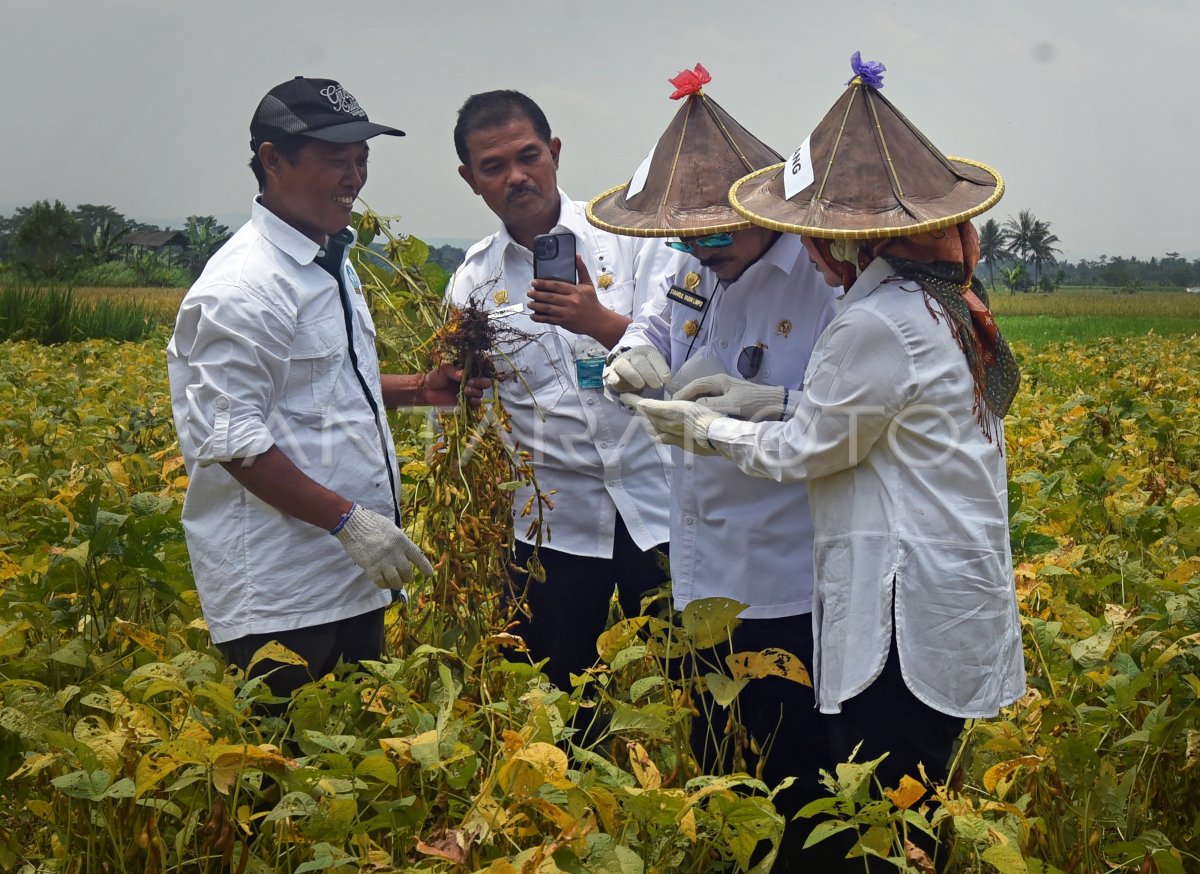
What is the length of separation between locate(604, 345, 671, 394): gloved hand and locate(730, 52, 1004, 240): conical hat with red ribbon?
0.53m

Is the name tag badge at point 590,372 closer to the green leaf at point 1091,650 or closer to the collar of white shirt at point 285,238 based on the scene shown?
the collar of white shirt at point 285,238

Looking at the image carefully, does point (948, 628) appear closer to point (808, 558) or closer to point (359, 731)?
point (808, 558)

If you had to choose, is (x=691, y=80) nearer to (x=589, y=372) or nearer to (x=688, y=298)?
(x=688, y=298)

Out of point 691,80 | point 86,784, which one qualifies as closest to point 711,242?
point 691,80

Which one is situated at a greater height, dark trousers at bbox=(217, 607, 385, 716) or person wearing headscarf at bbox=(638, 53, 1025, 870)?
person wearing headscarf at bbox=(638, 53, 1025, 870)

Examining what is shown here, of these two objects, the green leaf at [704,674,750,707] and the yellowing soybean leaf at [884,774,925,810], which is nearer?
the yellowing soybean leaf at [884,774,925,810]

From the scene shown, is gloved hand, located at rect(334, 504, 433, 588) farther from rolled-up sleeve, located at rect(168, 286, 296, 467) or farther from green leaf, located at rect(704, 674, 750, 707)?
green leaf, located at rect(704, 674, 750, 707)

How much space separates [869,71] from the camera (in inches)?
87.4

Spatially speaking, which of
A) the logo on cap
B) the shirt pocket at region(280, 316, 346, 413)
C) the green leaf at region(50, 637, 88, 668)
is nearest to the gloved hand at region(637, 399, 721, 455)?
the shirt pocket at region(280, 316, 346, 413)

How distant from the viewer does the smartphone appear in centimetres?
298

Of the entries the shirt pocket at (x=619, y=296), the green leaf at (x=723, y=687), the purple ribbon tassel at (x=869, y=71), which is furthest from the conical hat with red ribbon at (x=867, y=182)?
the shirt pocket at (x=619, y=296)

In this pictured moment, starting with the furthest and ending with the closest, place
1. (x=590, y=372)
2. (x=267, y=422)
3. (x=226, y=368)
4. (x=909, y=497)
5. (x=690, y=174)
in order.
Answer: (x=590, y=372) → (x=690, y=174) → (x=267, y=422) → (x=226, y=368) → (x=909, y=497)

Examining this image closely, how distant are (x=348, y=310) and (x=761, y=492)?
3.27 ft

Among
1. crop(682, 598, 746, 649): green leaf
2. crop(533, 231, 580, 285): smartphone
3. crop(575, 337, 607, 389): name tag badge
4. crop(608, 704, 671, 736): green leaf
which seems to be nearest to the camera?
crop(608, 704, 671, 736): green leaf
